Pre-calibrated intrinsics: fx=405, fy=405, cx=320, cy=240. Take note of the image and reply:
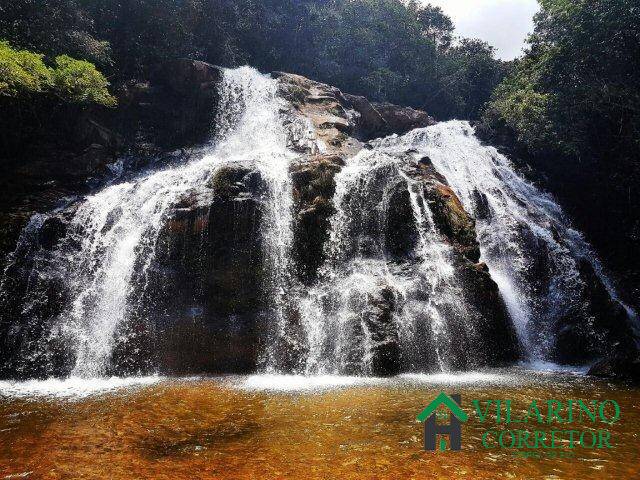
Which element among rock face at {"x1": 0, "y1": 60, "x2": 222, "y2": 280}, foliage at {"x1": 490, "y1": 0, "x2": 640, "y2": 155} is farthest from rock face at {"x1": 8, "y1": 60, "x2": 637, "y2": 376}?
foliage at {"x1": 490, "y1": 0, "x2": 640, "y2": 155}

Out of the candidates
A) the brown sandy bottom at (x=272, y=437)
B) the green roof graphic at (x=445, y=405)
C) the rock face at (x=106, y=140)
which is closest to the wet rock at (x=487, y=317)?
the brown sandy bottom at (x=272, y=437)

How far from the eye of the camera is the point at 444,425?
5188mm

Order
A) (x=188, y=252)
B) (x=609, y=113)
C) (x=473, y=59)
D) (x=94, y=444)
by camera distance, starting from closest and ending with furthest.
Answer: (x=94, y=444)
(x=188, y=252)
(x=609, y=113)
(x=473, y=59)

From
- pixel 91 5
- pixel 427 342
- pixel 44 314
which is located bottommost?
pixel 427 342

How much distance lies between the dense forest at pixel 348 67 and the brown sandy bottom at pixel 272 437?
43.5ft

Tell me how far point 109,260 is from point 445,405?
10.3 meters

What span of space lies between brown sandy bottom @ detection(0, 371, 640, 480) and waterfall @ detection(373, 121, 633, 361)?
524 cm

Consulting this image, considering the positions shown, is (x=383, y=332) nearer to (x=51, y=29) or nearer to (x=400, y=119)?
(x=400, y=119)

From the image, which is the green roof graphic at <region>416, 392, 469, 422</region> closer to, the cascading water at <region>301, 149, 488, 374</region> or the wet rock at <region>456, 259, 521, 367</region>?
the cascading water at <region>301, 149, 488, 374</region>

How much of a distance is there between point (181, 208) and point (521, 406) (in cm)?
1027

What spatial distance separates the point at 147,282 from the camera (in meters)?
11.7

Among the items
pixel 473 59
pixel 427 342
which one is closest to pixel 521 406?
pixel 427 342

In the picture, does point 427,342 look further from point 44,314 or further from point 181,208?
point 44,314

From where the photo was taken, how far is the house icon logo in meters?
4.61
